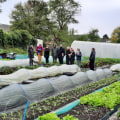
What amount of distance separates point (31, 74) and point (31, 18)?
90.4 feet

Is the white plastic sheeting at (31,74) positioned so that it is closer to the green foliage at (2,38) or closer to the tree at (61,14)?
the green foliage at (2,38)

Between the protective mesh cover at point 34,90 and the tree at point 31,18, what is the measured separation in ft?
90.3

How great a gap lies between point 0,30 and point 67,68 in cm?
1365

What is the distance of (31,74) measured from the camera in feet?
26.8

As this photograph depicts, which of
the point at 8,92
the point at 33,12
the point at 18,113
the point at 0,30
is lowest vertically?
the point at 18,113

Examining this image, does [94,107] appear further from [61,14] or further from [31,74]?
[61,14]

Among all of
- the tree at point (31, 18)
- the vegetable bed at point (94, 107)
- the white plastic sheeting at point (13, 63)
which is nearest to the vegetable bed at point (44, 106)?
the vegetable bed at point (94, 107)

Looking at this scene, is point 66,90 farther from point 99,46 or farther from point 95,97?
point 99,46

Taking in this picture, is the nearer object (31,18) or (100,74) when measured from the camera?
(100,74)

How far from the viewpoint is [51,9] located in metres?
37.0

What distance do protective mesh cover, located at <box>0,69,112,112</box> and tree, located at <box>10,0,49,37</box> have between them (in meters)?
27.5

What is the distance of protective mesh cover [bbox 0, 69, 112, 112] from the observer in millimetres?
4426

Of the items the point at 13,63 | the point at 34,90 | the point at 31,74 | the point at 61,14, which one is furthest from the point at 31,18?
the point at 34,90

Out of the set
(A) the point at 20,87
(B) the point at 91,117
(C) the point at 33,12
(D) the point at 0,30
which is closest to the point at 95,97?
(B) the point at 91,117
